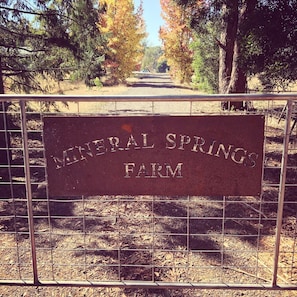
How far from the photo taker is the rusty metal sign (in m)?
2.67

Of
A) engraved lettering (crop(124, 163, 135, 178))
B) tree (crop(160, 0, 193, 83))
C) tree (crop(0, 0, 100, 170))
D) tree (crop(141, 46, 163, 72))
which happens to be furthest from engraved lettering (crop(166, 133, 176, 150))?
tree (crop(141, 46, 163, 72))

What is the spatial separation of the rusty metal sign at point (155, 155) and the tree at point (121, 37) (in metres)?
29.2

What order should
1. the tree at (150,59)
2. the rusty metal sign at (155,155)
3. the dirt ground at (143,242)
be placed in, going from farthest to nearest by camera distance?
the tree at (150,59) < the dirt ground at (143,242) < the rusty metal sign at (155,155)

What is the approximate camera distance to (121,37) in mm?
32781

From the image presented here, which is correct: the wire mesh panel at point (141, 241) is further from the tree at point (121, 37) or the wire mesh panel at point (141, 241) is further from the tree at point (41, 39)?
the tree at point (121, 37)

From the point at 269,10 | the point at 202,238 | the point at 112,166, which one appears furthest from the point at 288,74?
the point at 112,166

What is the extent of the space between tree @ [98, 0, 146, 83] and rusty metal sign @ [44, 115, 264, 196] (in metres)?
29.2

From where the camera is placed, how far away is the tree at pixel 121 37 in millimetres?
31281

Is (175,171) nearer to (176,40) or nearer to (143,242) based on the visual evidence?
(143,242)

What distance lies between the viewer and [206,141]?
2.69 metres

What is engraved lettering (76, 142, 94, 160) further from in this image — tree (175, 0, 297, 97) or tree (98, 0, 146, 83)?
tree (98, 0, 146, 83)

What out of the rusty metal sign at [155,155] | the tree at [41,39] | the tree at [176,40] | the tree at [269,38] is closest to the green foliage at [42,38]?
the tree at [41,39]

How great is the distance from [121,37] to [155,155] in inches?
1258

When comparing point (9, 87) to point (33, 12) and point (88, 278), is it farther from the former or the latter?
point (88, 278)
